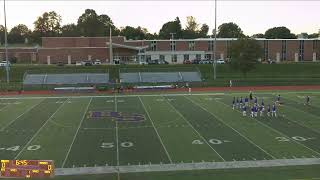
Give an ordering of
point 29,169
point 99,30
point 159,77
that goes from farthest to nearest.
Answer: point 99,30
point 159,77
point 29,169

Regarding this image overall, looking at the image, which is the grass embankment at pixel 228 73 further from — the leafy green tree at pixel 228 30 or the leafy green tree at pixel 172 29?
the leafy green tree at pixel 228 30

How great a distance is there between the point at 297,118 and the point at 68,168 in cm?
1525

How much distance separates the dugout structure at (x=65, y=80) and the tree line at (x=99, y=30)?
62.8 m

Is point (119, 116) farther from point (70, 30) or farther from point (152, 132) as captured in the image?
point (70, 30)

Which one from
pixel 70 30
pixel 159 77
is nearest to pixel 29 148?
pixel 159 77

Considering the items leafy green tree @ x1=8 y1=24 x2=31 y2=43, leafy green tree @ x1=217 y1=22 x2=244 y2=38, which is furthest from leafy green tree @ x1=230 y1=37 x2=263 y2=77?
leafy green tree @ x1=8 y1=24 x2=31 y2=43

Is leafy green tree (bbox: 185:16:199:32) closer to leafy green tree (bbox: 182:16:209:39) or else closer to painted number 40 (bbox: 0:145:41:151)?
leafy green tree (bbox: 182:16:209:39)

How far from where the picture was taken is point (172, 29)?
121m

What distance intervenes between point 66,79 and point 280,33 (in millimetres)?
86658

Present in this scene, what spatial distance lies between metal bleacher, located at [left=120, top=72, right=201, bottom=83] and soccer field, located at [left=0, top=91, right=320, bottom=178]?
652 inches

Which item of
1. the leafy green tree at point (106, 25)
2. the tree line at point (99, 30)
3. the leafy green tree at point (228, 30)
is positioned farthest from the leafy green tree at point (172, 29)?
the leafy green tree at point (228, 30)

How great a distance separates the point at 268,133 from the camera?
2306 centimetres

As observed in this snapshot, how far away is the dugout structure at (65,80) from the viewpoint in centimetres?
4669

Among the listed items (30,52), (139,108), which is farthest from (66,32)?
(139,108)
